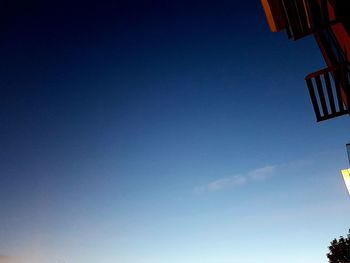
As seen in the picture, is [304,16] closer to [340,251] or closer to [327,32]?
[327,32]

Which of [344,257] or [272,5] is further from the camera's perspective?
[344,257]

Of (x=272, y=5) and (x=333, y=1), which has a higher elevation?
(x=272, y=5)

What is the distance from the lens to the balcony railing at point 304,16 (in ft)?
17.4

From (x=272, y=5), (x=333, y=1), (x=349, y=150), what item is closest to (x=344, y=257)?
(x=349, y=150)

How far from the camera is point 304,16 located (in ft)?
19.1

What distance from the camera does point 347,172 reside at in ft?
21.2

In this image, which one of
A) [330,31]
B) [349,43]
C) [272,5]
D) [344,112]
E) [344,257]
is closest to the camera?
[349,43]

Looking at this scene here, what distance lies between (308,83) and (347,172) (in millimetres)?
2086

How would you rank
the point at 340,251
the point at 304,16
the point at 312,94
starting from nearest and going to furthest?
the point at 304,16, the point at 312,94, the point at 340,251

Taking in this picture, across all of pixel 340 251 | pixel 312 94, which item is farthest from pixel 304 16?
pixel 340 251

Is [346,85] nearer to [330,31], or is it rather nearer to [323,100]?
[323,100]

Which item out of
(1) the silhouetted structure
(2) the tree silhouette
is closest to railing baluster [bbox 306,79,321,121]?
(1) the silhouetted structure

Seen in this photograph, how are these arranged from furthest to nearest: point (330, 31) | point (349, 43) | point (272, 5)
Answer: point (272, 5), point (330, 31), point (349, 43)

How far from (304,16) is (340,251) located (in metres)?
30.2
